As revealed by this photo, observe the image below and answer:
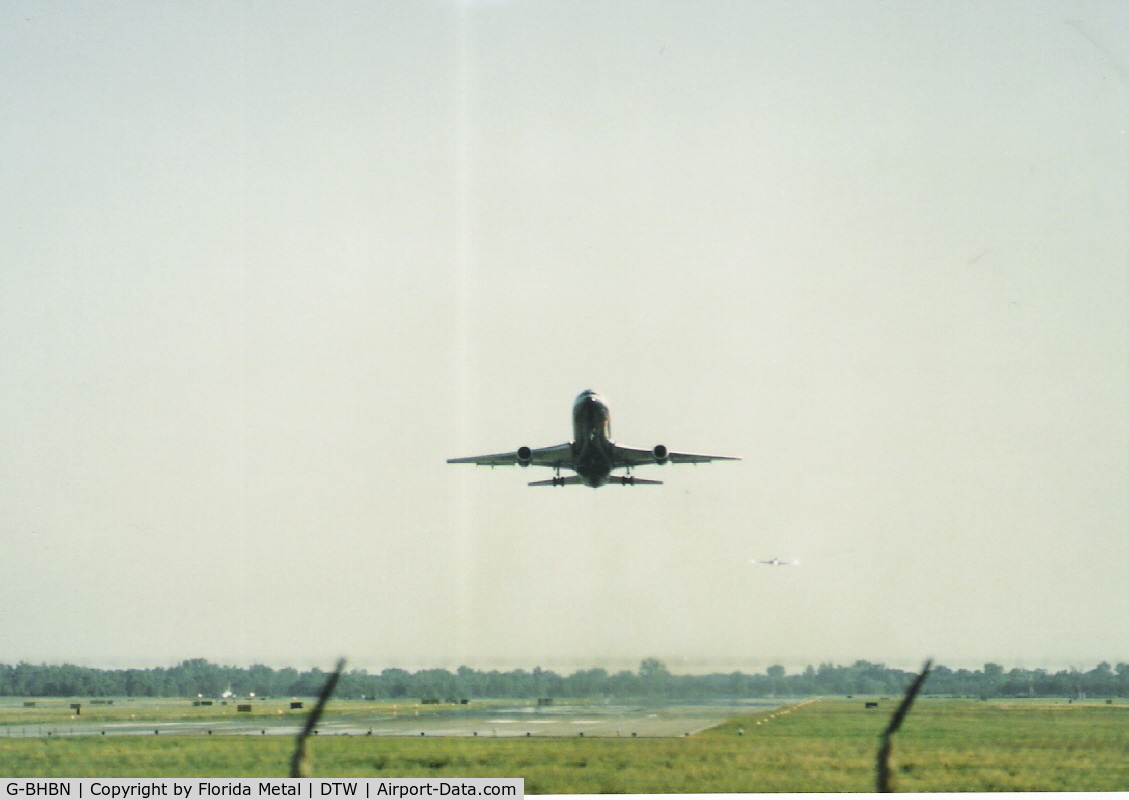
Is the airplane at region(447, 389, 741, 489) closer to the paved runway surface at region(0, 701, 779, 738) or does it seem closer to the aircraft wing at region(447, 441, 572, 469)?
the aircraft wing at region(447, 441, 572, 469)

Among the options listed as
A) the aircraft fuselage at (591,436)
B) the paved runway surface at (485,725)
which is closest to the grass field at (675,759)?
the paved runway surface at (485,725)

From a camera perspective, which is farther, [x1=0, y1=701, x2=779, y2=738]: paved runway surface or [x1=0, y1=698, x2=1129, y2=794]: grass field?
[x1=0, y1=701, x2=779, y2=738]: paved runway surface

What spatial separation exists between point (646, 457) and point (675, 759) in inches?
640

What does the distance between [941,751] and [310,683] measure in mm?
37354

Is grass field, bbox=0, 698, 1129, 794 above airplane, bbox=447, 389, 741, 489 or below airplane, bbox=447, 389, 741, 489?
below

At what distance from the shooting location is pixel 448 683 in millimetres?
70938

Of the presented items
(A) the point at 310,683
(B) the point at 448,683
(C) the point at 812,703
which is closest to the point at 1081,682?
(C) the point at 812,703

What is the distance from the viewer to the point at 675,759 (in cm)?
4281

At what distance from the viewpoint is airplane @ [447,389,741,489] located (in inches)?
2064

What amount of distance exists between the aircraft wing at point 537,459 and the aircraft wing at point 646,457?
A: 239 cm

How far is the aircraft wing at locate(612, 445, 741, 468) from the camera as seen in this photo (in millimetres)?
54375

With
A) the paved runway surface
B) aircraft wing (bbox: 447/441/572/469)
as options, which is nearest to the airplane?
aircraft wing (bbox: 447/441/572/469)

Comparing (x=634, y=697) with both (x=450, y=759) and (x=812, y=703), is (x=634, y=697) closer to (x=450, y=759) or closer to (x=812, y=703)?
(x=450, y=759)

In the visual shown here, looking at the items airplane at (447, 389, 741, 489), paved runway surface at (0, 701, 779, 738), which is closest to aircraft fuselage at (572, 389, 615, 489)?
airplane at (447, 389, 741, 489)
